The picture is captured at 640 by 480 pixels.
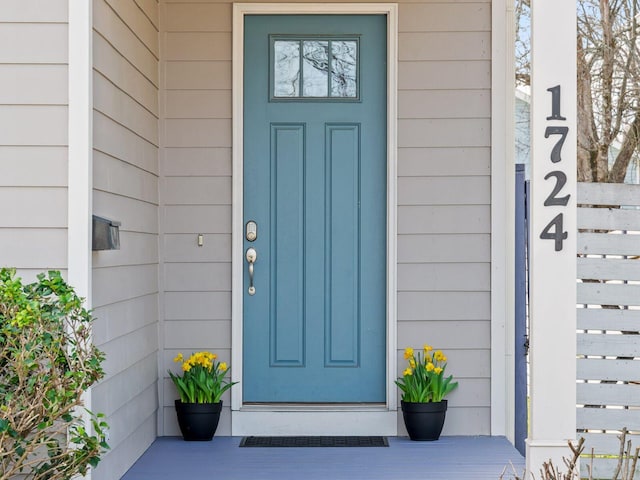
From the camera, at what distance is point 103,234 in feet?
11.0

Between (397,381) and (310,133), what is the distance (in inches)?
54.3

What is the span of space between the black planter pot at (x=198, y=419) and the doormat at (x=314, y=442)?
0.18 m

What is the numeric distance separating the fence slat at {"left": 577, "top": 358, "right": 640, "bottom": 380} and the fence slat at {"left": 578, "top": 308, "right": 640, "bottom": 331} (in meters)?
0.16

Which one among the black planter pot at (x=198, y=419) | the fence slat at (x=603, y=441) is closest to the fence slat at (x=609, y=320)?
the fence slat at (x=603, y=441)

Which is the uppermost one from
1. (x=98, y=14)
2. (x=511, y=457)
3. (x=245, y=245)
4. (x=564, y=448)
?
(x=98, y=14)

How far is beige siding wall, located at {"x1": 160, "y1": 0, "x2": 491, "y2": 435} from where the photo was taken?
15.2ft

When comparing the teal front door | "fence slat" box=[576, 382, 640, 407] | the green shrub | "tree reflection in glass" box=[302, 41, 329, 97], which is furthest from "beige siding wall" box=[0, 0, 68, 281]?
"fence slat" box=[576, 382, 640, 407]

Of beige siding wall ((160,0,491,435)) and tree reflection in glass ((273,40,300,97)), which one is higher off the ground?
tree reflection in glass ((273,40,300,97))

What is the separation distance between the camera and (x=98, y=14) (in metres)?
3.39

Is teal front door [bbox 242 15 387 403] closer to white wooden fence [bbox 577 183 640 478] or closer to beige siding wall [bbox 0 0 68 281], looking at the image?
white wooden fence [bbox 577 183 640 478]

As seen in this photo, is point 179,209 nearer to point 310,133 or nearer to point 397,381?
point 310,133

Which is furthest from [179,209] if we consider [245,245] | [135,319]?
[135,319]

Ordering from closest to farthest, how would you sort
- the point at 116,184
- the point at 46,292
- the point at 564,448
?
the point at 46,292, the point at 564,448, the point at 116,184

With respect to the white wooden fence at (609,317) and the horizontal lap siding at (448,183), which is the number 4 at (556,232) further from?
the horizontal lap siding at (448,183)
